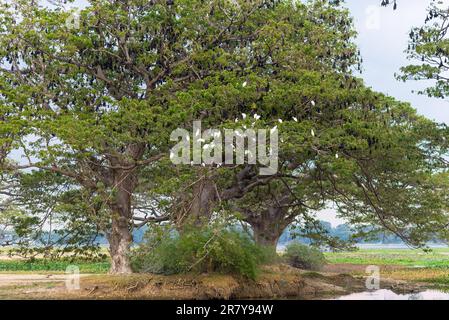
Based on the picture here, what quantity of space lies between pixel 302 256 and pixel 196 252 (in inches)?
606

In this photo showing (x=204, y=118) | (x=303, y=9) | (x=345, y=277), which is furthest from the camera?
(x=345, y=277)

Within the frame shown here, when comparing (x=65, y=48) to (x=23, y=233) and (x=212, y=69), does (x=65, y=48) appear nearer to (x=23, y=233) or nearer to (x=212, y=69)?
(x=212, y=69)

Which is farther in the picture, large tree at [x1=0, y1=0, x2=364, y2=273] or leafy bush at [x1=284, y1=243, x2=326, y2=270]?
leafy bush at [x1=284, y1=243, x2=326, y2=270]

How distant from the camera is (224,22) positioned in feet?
71.7

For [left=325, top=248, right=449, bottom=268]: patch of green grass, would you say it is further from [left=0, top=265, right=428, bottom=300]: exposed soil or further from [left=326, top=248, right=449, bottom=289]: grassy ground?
[left=0, top=265, right=428, bottom=300]: exposed soil

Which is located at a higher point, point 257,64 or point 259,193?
point 257,64

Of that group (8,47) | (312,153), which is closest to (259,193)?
(312,153)

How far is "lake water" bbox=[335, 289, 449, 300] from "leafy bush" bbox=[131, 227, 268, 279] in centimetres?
358

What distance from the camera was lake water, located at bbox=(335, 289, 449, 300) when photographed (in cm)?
2109

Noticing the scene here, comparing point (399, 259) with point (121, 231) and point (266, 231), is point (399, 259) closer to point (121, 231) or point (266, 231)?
point (266, 231)

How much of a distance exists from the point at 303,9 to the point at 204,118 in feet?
24.2

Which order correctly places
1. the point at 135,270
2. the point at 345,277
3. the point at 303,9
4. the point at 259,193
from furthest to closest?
the point at 259,193 < the point at 345,277 < the point at 303,9 < the point at 135,270

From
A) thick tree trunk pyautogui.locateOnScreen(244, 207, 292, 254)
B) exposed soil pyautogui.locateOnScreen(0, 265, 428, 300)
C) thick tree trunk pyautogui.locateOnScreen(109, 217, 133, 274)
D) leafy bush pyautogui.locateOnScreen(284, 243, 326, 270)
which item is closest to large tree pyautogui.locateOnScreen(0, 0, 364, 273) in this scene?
thick tree trunk pyautogui.locateOnScreen(109, 217, 133, 274)

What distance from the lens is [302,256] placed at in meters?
34.5
